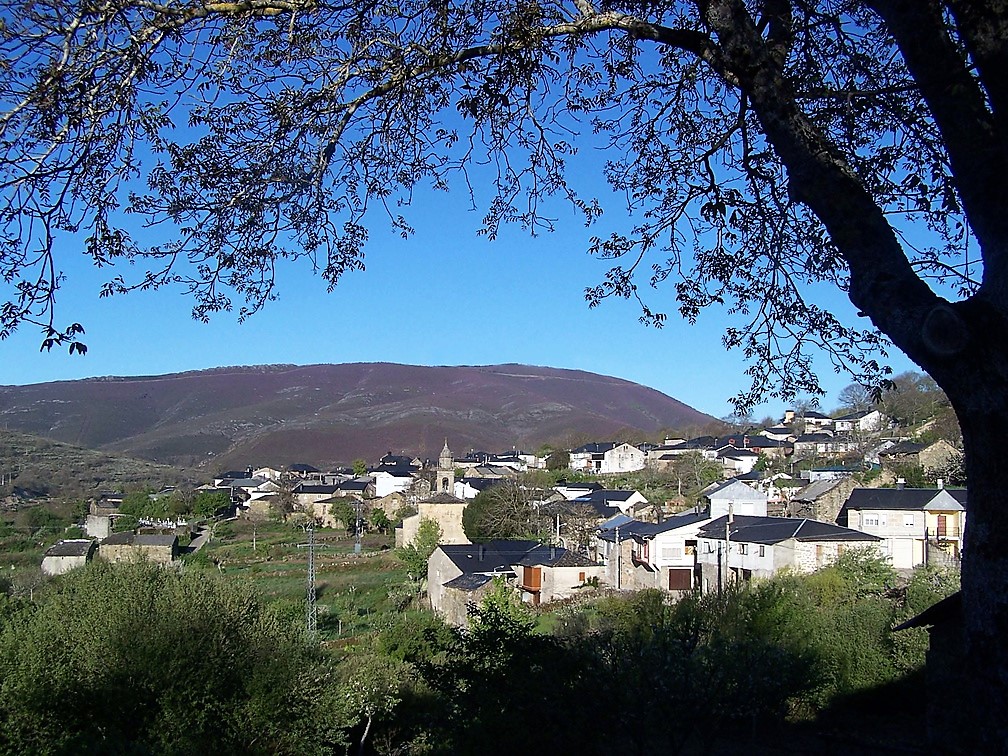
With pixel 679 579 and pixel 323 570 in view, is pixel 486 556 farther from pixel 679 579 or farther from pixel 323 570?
pixel 323 570

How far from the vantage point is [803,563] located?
1016 inches

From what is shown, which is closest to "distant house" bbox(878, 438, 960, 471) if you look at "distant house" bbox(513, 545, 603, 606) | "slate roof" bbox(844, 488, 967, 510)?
"slate roof" bbox(844, 488, 967, 510)

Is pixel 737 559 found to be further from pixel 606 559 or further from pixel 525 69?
pixel 525 69

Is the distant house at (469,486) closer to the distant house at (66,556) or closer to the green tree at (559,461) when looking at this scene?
the green tree at (559,461)

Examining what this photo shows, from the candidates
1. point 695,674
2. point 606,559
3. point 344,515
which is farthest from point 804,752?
point 344,515

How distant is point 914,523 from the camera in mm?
29094

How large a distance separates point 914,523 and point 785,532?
5.99 m

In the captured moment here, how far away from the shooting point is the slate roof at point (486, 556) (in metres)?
31.4

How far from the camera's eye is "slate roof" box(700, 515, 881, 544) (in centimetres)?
2611

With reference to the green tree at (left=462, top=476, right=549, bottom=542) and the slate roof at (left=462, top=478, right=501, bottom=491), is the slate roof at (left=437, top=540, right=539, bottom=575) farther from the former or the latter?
the slate roof at (left=462, top=478, right=501, bottom=491)

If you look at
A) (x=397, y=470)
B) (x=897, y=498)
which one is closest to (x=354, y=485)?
(x=397, y=470)

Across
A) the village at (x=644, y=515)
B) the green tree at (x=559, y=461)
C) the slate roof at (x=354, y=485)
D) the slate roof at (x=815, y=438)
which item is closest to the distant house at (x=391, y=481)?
the village at (x=644, y=515)

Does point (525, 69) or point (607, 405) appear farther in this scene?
point (607, 405)

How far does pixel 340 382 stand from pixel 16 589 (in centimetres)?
15542
